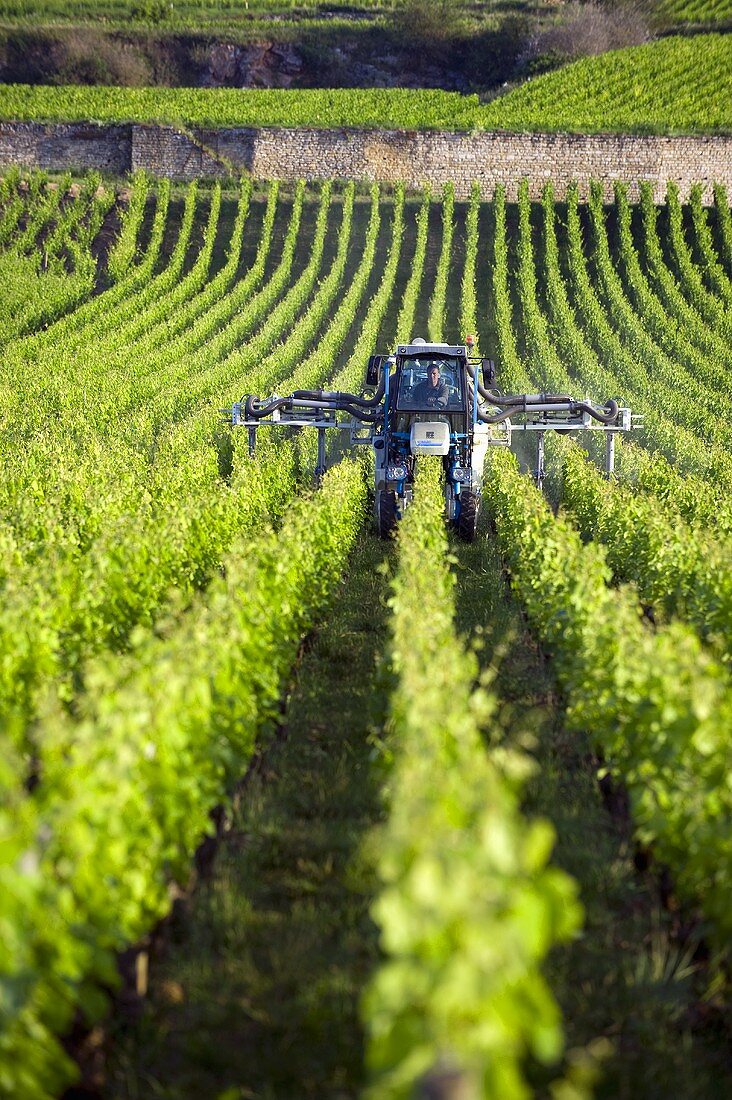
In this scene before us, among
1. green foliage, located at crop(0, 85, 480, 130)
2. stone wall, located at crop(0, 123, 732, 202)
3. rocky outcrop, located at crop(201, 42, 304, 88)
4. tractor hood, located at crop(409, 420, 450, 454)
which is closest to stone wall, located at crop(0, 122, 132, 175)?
stone wall, located at crop(0, 123, 732, 202)

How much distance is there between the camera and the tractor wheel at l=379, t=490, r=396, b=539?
1530 centimetres

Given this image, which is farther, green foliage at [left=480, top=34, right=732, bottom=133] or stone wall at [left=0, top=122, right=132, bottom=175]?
green foliage at [left=480, top=34, right=732, bottom=133]

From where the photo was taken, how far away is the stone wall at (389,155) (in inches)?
1892

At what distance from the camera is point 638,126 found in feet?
160

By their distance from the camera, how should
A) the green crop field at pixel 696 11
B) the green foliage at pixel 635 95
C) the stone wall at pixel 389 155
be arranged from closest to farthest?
the stone wall at pixel 389 155
the green foliage at pixel 635 95
the green crop field at pixel 696 11

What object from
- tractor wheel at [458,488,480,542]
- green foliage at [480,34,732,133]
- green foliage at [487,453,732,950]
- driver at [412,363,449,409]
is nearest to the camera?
green foliage at [487,453,732,950]

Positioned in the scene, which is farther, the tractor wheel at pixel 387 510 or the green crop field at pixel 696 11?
the green crop field at pixel 696 11

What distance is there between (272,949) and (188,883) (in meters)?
0.67

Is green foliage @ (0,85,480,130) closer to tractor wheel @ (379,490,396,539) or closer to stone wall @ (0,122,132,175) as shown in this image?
stone wall @ (0,122,132,175)

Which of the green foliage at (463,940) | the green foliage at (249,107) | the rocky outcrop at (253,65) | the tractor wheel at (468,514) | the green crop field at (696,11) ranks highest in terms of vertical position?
the green crop field at (696,11)

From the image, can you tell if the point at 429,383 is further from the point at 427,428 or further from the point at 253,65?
the point at 253,65

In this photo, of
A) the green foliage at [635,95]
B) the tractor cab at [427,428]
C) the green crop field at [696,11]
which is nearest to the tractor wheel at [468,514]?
the tractor cab at [427,428]

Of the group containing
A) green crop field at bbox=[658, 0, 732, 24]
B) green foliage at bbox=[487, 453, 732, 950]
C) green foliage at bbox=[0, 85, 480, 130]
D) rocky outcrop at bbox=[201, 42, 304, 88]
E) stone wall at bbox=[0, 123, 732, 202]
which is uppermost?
green crop field at bbox=[658, 0, 732, 24]

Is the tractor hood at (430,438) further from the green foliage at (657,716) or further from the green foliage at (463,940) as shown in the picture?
the green foliage at (463,940)
